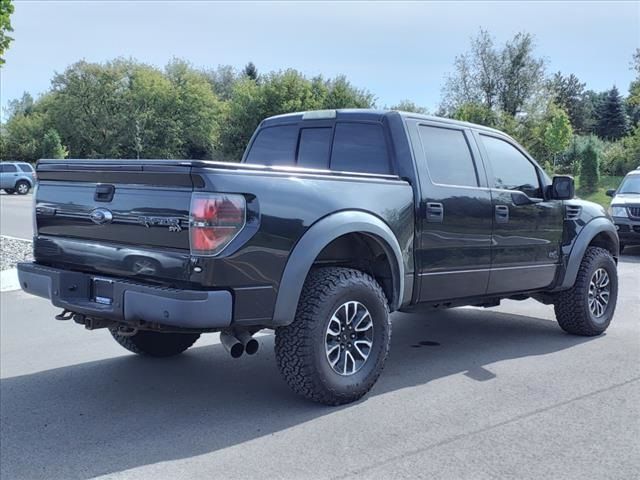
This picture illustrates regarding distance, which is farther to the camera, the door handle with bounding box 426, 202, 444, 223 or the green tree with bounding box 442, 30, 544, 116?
the green tree with bounding box 442, 30, 544, 116

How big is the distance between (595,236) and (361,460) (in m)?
4.27

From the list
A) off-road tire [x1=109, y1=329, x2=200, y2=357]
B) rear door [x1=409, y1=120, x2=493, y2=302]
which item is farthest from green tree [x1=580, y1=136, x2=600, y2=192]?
off-road tire [x1=109, y1=329, x2=200, y2=357]

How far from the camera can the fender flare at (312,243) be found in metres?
4.09

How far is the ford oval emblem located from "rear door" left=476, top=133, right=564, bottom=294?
3.11 metres

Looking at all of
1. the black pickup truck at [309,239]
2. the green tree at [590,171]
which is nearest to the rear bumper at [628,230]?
the black pickup truck at [309,239]

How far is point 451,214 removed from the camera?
5188mm

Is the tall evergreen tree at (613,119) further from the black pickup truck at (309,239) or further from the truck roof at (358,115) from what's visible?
the truck roof at (358,115)

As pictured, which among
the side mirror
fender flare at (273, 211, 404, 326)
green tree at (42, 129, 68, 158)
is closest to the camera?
fender flare at (273, 211, 404, 326)

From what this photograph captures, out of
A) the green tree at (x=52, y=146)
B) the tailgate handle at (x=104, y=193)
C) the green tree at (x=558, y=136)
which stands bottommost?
the tailgate handle at (x=104, y=193)

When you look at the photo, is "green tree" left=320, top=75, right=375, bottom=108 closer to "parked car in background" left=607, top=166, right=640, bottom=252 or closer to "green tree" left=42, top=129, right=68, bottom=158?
"green tree" left=42, top=129, right=68, bottom=158

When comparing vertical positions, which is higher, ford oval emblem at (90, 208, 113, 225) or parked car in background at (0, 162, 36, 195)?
ford oval emblem at (90, 208, 113, 225)

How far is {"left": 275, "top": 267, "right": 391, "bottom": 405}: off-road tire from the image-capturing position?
4195 millimetres

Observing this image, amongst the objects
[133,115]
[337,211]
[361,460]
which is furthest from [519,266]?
[133,115]

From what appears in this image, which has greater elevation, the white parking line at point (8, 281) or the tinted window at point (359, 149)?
the tinted window at point (359, 149)
